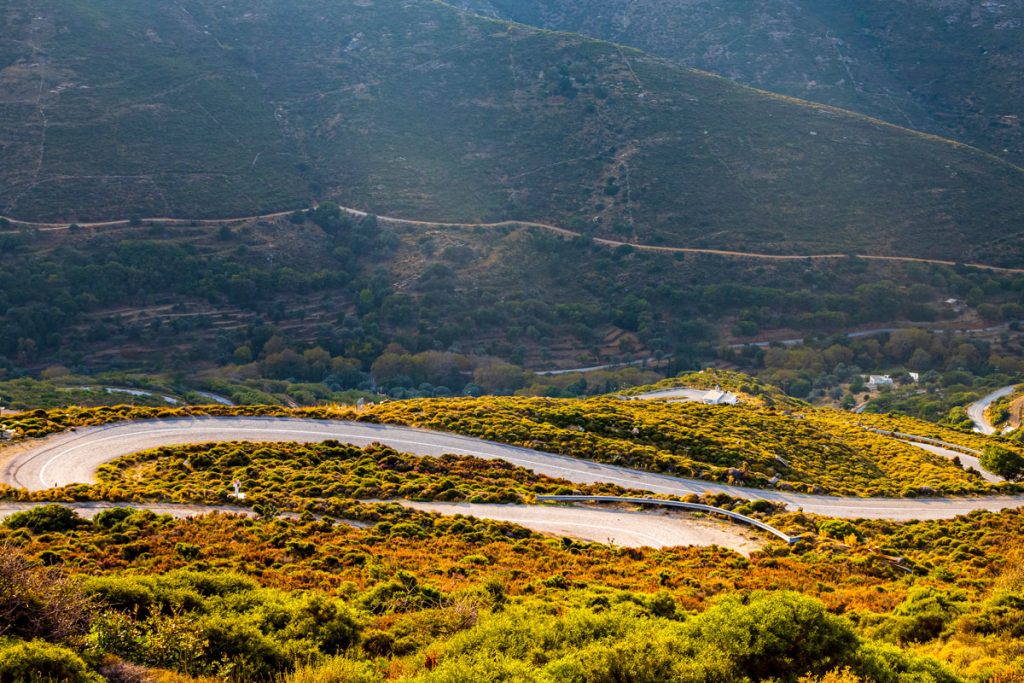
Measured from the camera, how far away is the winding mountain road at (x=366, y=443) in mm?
23062

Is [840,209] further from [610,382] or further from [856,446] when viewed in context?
[856,446]

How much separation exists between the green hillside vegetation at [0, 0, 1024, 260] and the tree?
49064 mm

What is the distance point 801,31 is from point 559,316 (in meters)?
82.4

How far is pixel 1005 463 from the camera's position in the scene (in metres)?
31.3

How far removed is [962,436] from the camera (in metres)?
42.9

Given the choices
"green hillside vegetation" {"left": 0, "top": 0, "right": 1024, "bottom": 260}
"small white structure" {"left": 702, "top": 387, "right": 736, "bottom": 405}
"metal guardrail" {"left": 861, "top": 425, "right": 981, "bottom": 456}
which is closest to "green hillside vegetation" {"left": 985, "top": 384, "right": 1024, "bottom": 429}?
"metal guardrail" {"left": 861, "top": 425, "right": 981, "bottom": 456}

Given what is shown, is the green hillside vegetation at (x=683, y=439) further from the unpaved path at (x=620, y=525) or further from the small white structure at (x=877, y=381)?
the small white structure at (x=877, y=381)

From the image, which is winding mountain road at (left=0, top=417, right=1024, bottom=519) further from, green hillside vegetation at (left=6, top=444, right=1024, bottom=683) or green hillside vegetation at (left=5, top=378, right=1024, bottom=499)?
green hillside vegetation at (left=6, top=444, right=1024, bottom=683)

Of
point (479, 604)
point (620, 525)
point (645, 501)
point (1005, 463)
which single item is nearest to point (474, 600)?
point (479, 604)

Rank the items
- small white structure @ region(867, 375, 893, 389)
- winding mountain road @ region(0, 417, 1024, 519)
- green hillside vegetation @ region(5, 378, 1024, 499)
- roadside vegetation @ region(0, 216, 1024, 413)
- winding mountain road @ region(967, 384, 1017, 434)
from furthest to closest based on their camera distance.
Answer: small white structure @ region(867, 375, 893, 389) < roadside vegetation @ region(0, 216, 1024, 413) < winding mountain road @ region(967, 384, 1017, 434) < green hillside vegetation @ region(5, 378, 1024, 499) < winding mountain road @ region(0, 417, 1024, 519)

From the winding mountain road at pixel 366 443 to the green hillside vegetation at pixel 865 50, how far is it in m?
102

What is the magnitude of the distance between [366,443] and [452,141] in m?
70.9

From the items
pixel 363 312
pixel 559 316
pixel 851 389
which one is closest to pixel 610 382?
pixel 559 316

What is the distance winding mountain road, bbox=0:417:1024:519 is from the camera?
2306 centimetres
